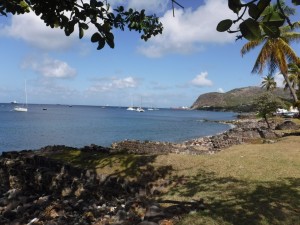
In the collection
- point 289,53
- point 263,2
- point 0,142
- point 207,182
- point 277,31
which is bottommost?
point 0,142

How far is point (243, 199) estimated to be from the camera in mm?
9984

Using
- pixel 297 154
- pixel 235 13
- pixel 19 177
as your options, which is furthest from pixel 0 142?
pixel 235 13

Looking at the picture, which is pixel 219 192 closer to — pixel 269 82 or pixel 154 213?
pixel 154 213

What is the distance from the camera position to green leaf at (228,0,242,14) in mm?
2182

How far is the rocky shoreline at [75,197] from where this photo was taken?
971 cm

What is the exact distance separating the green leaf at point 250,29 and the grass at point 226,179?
6.83m

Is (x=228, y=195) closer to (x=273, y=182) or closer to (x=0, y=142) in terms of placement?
(x=273, y=182)

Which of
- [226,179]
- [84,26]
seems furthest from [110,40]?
[226,179]

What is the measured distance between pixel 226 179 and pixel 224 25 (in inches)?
438

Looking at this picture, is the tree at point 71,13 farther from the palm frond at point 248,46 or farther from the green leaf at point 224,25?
the palm frond at point 248,46

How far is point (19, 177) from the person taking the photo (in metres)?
17.3

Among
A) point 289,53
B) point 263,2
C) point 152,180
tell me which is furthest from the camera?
point 289,53

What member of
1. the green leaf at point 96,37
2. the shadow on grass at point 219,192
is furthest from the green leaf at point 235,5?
the shadow on grass at point 219,192

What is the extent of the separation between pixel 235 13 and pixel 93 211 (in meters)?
10.0
